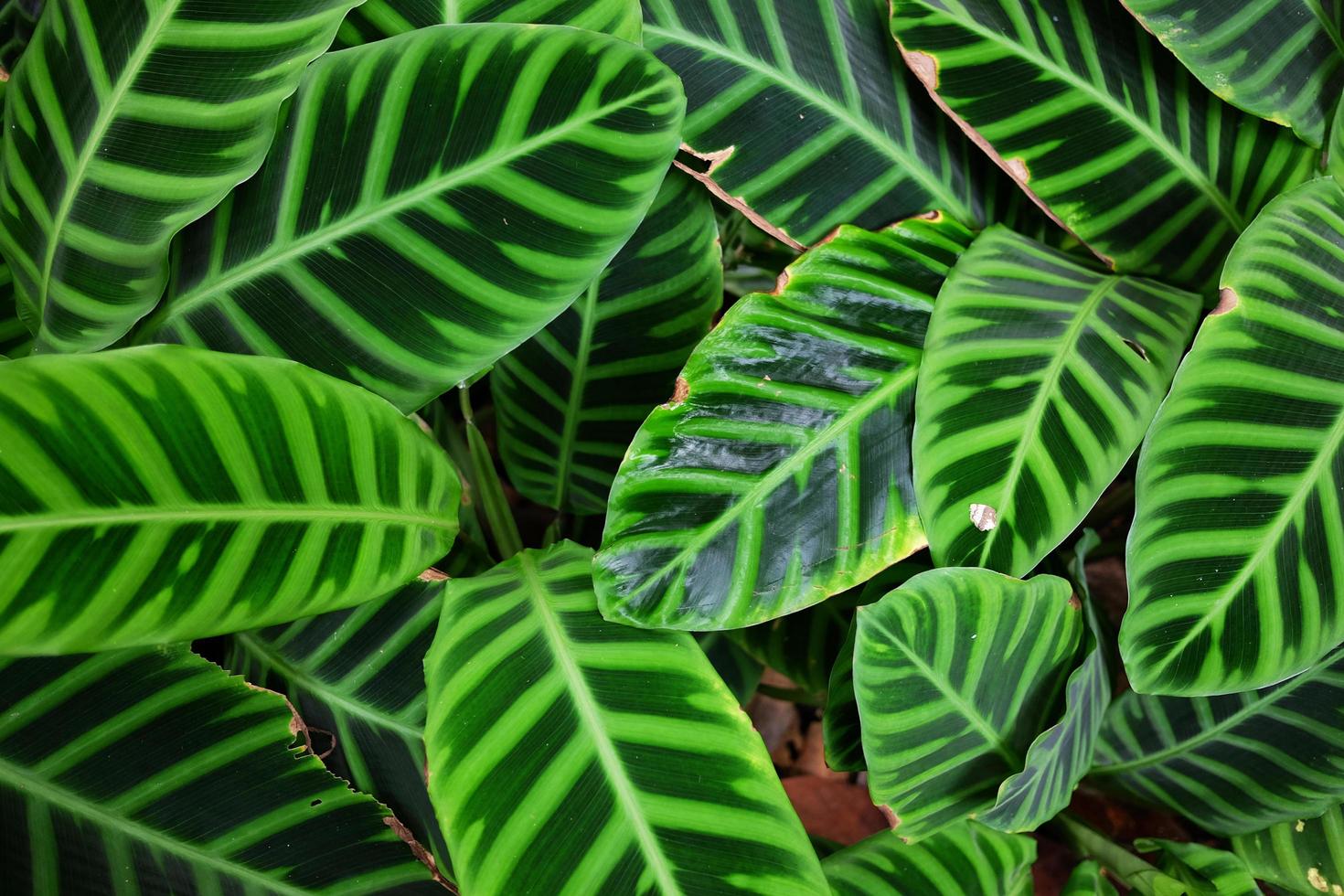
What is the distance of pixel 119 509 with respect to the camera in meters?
0.50

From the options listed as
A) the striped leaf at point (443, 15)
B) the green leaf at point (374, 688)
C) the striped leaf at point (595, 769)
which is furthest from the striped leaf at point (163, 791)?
the striped leaf at point (443, 15)

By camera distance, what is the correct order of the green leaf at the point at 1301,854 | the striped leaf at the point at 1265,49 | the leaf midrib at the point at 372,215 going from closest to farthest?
the leaf midrib at the point at 372,215 → the striped leaf at the point at 1265,49 → the green leaf at the point at 1301,854

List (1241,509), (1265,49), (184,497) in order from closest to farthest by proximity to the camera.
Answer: (184,497), (1241,509), (1265,49)

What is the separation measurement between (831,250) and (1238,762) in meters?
0.62

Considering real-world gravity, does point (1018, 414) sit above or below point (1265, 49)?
below

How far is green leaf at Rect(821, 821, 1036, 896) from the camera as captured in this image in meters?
0.71

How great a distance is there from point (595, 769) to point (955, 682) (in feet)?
0.90

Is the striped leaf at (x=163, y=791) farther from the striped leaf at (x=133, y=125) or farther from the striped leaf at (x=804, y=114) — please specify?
the striped leaf at (x=804, y=114)

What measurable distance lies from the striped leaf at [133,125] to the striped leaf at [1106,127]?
479 mm

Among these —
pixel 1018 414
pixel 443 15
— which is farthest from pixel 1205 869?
pixel 443 15

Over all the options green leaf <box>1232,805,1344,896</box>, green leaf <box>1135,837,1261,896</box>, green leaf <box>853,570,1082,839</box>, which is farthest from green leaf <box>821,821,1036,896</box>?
green leaf <box>1232,805,1344,896</box>

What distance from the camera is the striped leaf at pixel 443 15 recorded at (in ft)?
2.23

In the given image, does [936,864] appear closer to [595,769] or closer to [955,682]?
[955,682]

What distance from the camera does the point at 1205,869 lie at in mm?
808
